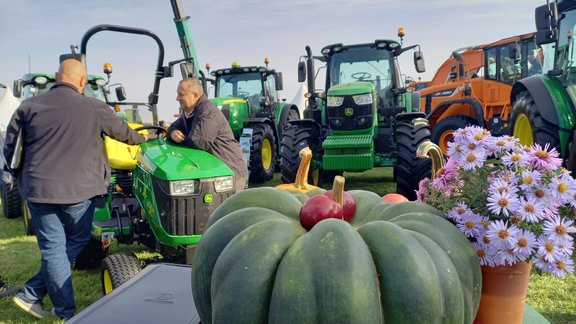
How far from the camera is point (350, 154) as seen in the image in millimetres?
6422

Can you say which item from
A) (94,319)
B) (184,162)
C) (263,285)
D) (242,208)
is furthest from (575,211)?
(184,162)

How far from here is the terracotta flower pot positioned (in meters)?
1.34

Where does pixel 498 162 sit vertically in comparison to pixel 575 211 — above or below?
above

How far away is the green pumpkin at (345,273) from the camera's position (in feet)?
3.68

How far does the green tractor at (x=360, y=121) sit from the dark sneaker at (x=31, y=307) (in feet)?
13.1

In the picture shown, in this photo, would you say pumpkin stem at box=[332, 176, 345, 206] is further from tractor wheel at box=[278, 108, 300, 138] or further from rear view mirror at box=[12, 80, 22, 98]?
tractor wheel at box=[278, 108, 300, 138]

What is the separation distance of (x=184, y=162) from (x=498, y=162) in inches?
97.1

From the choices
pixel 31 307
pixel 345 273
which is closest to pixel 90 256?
pixel 31 307

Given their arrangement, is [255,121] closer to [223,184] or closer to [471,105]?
[471,105]

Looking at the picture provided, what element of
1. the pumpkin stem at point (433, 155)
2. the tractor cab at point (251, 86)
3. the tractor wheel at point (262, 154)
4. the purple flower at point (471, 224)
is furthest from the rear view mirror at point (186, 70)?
the tractor cab at point (251, 86)

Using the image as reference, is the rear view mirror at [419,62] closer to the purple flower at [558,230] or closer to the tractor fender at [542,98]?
the tractor fender at [542,98]

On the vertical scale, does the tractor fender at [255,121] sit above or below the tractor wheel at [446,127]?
above

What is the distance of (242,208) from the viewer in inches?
61.6

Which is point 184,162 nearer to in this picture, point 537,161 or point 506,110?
point 537,161
